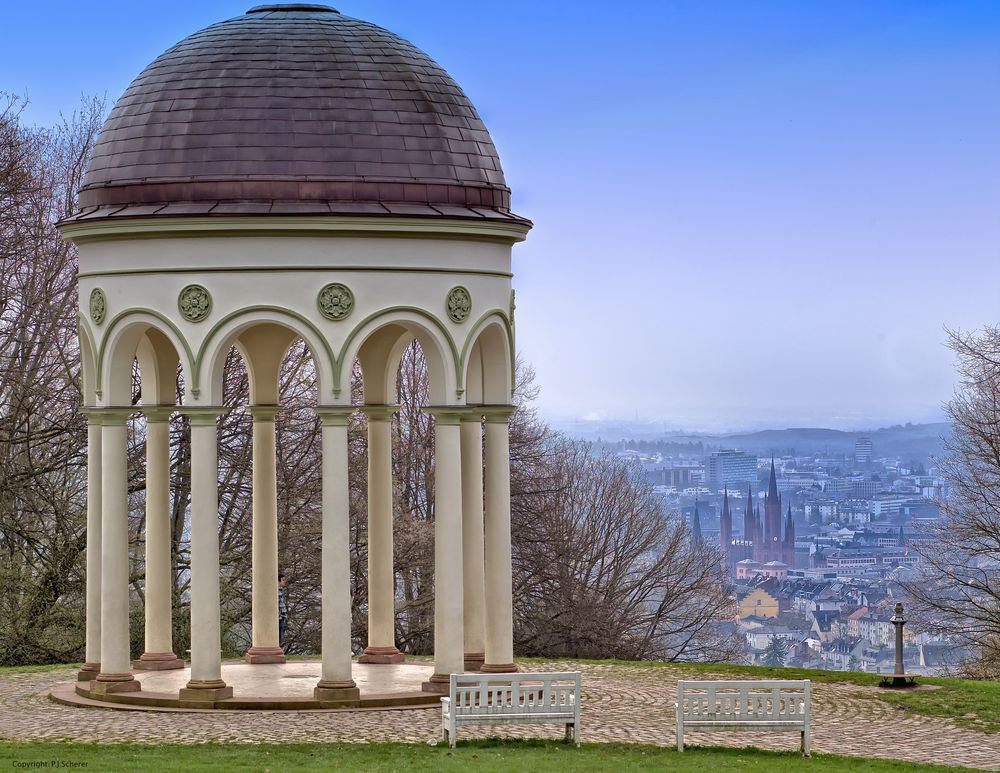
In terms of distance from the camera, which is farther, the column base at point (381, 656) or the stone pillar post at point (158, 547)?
the column base at point (381, 656)

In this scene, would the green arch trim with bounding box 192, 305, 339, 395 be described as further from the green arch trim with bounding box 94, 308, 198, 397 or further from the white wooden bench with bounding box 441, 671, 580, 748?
the white wooden bench with bounding box 441, 671, 580, 748

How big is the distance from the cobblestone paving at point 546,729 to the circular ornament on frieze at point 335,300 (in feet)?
17.4

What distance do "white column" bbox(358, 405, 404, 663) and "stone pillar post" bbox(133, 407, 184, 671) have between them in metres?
3.13

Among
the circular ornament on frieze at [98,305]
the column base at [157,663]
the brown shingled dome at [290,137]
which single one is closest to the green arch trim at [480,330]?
the brown shingled dome at [290,137]

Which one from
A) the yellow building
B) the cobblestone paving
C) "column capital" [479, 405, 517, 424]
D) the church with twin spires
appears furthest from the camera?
the church with twin spires

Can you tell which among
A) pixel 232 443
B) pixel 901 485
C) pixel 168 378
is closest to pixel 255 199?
pixel 168 378

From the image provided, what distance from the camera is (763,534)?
6394cm

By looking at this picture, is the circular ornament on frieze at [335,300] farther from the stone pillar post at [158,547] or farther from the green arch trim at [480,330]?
the stone pillar post at [158,547]

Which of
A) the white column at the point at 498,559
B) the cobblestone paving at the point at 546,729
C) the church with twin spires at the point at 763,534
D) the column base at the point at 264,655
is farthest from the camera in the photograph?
the church with twin spires at the point at 763,534

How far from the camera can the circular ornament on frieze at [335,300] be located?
78.8 feet

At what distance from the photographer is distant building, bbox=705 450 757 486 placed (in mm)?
71812

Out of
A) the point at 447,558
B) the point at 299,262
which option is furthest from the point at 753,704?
the point at 299,262

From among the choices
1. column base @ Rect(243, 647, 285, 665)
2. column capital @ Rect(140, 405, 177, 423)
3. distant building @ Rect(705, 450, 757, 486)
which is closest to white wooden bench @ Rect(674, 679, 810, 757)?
column base @ Rect(243, 647, 285, 665)

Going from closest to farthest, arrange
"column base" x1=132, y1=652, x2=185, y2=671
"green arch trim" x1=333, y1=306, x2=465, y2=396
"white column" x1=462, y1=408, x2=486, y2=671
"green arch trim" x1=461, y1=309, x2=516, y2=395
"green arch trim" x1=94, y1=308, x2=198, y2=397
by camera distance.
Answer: "green arch trim" x1=333, y1=306, x2=465, y2=396, "green arch trim" x1=94, y1=308, x2=198, y2=397, "green arch trim" x1=461, y1=309, x2=516, y2=395, "white column" x1=462, y1=408, x2=486, y2=671, "column base" x1=132, y1=652, x2=185, y2=671
